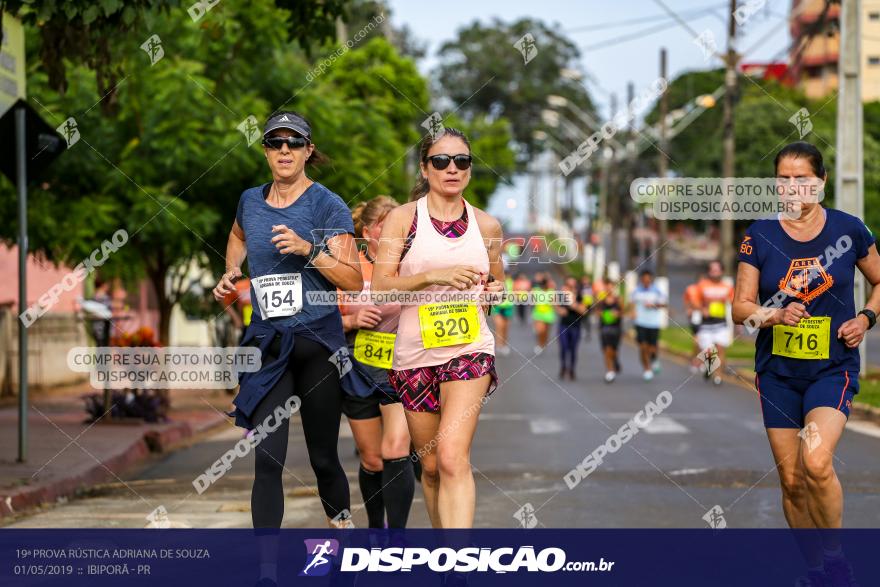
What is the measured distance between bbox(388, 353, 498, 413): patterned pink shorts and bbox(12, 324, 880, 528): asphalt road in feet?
8.21

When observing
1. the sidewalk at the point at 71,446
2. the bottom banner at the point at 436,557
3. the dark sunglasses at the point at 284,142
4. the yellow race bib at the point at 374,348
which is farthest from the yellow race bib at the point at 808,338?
the sidewalk at the point at 71,446

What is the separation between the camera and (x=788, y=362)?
6371 mm

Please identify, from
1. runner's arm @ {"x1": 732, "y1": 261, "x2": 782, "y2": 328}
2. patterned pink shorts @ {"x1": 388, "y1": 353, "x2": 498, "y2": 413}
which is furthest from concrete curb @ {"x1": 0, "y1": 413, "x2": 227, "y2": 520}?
runner's arm @ {"x1": 732, "y1": 261, "x2": 782, "y2": 328}

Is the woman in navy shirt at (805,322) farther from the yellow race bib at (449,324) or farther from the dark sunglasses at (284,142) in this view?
the dark sunglasses at (284,142)

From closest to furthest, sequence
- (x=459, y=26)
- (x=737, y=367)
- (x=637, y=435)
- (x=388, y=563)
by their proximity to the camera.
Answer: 1. (x=388, y=563)
2. (x=637, y=435)
3. (x=737, y=367)
4. (x=459, y=26)

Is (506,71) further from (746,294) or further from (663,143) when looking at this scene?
(746,294)

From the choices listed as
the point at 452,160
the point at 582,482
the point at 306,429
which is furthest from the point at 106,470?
the point at 452,160

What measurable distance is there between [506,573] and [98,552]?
91.7 inches

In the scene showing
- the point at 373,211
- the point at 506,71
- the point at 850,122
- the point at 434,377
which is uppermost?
the point at 506,71

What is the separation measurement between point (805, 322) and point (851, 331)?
0.20 meters

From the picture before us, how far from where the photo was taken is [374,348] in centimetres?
753

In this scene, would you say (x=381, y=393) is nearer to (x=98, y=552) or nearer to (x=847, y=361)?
(x=98, y=552)

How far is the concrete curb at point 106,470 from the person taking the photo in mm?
9789

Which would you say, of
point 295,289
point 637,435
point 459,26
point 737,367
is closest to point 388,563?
point 295,289
